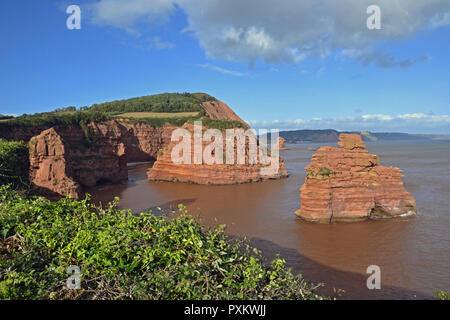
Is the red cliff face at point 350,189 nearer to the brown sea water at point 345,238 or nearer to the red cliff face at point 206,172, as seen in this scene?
the brown sea water at point 345,238

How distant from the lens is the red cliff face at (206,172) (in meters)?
32.4

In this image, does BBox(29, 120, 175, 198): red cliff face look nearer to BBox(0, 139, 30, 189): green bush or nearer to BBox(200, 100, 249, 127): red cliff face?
BBox(0, 139, 30, 189): green bush

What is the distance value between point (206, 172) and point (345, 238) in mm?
19456

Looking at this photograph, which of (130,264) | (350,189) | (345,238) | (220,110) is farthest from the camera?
(220,110)

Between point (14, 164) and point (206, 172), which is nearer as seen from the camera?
point (14, 164)

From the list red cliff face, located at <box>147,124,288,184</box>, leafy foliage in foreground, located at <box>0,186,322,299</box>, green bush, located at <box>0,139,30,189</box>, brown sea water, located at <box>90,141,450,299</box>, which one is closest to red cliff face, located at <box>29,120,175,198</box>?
green bush, located at <box>0,139,30,189</box>

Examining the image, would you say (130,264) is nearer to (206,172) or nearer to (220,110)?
(206,172)

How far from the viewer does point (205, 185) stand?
32.2 m

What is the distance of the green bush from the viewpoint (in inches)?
511

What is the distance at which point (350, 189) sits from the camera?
1770 centimetres

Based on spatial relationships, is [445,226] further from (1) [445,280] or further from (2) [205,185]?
(2) [205,185]

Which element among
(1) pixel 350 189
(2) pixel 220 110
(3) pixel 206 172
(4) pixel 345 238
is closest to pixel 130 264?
(4) pixel 345 238

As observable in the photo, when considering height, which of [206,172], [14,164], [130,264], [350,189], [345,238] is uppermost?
[14,164]

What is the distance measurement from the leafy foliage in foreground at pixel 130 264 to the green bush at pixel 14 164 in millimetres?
9631
